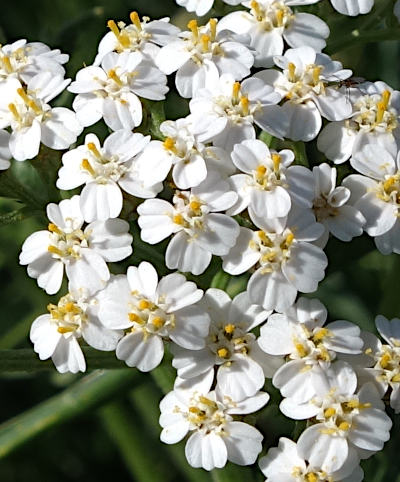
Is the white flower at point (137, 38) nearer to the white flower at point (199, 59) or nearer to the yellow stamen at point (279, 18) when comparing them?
the white flower at point (199, 59)

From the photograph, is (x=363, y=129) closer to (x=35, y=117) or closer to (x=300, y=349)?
(x=300, y=349)

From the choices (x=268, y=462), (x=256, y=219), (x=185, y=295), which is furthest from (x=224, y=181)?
(x=268, y=462)

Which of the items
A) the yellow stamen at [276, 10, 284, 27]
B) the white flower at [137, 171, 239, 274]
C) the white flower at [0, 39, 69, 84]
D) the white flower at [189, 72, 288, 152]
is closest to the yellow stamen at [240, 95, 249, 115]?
the white flower at [189, 72, 288, 152]

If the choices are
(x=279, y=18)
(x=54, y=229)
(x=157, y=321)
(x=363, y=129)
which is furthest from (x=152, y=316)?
Answer: (x=279, y=18)

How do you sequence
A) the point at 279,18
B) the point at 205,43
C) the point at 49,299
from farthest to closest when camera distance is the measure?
1. the point at 49,299
2. the point at 279,18
3. the point at 205,43

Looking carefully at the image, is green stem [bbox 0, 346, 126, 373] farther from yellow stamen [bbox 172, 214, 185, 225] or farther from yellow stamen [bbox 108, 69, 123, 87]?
yellow stamen [bbox 108, 69, 123, 87]

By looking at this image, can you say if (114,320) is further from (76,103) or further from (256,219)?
(76,103)
